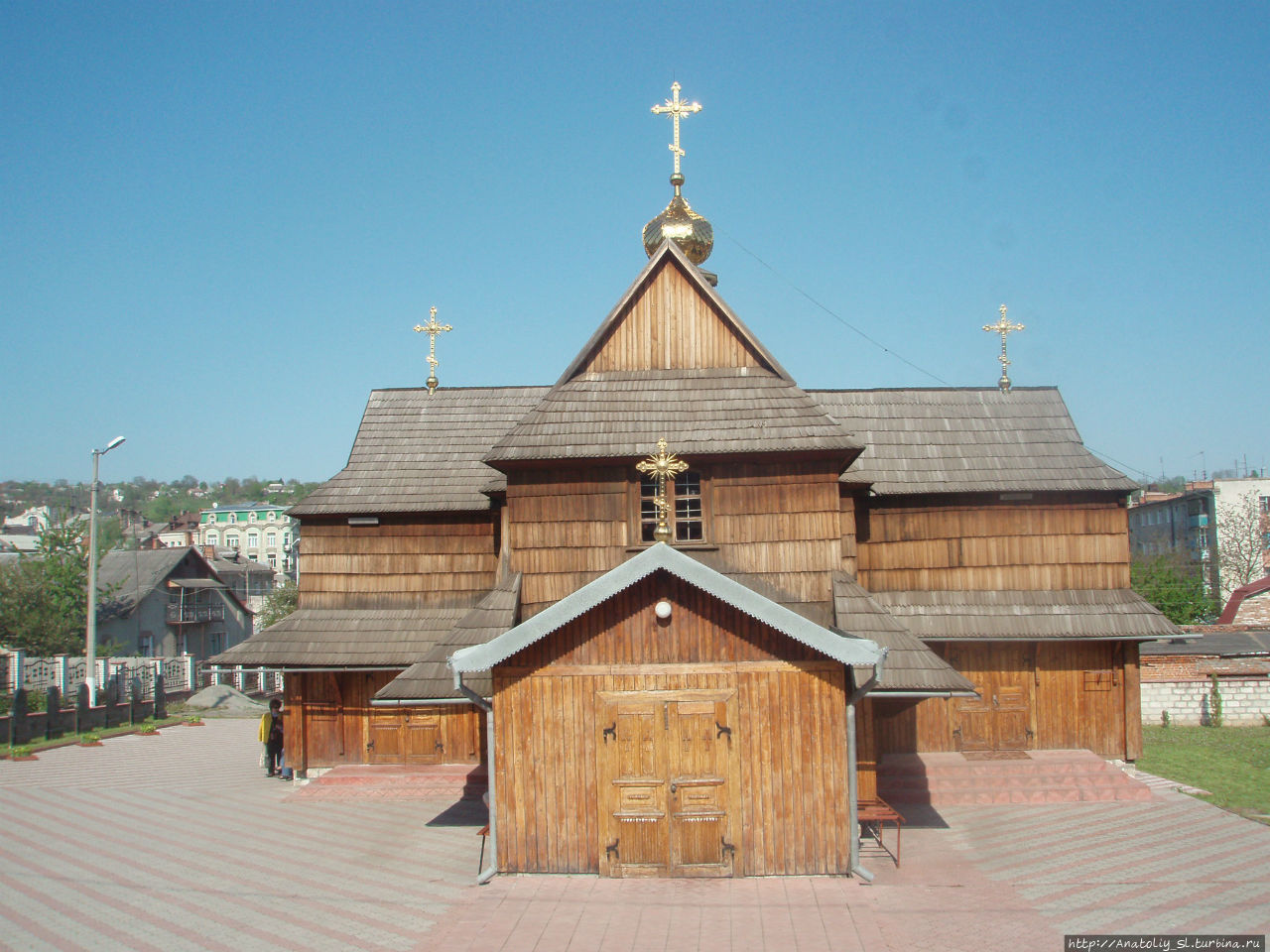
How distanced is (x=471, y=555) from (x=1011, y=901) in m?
11.6

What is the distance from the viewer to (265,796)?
1828 cm

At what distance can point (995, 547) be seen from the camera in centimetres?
1889

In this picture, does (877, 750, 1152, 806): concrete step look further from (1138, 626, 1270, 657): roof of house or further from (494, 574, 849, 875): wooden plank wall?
(1138, 626, 1270, 657): roof of house

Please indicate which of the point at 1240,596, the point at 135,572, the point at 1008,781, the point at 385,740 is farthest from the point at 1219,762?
the point at 135,572

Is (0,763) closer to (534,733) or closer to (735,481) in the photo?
(534,733)

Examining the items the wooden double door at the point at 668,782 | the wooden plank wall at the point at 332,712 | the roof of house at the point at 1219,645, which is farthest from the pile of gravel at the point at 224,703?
the roof of house at the point at 1219,645

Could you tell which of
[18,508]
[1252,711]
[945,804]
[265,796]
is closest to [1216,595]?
[1252,711]

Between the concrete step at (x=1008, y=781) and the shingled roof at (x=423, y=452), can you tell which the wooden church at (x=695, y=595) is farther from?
the concrete step at (x=1008, y=781)

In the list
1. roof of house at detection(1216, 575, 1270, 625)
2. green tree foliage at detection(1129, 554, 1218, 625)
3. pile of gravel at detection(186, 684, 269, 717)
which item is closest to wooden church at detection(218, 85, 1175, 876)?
pile of gravel at detection(186, 684, 269, 717)

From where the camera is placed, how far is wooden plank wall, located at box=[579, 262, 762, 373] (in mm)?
16250

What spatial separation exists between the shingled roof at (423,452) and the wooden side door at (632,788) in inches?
273

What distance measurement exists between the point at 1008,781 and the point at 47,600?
3527 cm

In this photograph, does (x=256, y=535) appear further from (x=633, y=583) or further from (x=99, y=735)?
(x=633, y=583)

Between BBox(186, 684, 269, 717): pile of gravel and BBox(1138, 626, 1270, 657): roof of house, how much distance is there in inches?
1080
